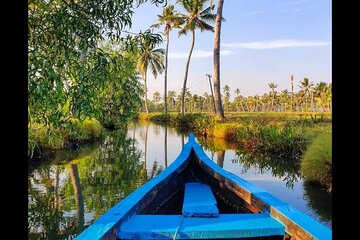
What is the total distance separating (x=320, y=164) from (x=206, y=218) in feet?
16.1

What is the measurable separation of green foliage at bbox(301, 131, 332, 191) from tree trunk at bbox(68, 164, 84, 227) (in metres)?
5.18

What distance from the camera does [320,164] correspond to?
278 inches

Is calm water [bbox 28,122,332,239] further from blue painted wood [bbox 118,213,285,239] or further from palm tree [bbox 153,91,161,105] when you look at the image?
palm tree [bbox 153,91,161,105]

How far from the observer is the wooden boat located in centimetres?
256

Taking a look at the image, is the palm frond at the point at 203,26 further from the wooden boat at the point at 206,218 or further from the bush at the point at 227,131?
the wooden boat at the point at 206,218

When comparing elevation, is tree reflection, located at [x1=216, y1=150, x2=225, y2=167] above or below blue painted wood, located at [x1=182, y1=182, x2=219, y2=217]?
below

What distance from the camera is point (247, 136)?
46.4 ft

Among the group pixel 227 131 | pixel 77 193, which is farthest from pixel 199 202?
pixel 227 131

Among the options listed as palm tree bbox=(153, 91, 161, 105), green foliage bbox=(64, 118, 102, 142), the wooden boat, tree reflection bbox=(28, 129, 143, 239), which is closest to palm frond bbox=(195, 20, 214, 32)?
green foliage bbox=(64, 118, 102, 142)

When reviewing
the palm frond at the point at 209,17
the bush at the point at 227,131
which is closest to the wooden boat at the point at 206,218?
the bush at the point at 227,131
